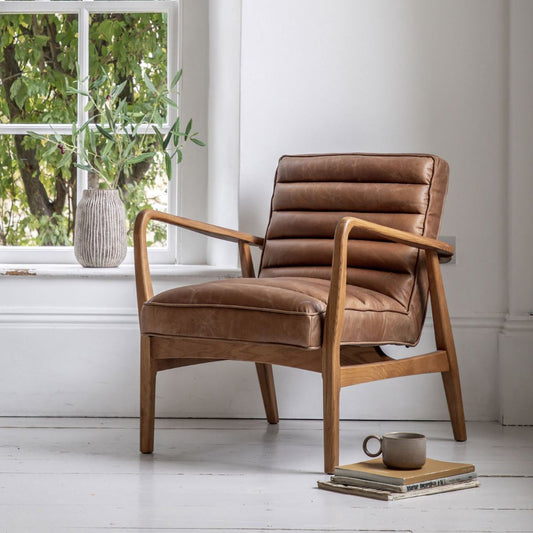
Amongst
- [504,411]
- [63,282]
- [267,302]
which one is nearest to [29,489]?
[267,302]

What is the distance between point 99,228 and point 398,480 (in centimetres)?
152

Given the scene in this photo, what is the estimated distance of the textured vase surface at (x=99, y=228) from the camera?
299 cm

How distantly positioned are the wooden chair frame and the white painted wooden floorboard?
0.12m

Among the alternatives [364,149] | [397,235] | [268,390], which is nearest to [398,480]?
[397,235]

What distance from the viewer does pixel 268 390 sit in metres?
2.79

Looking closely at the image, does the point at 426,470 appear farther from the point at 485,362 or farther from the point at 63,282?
the point at 63,282

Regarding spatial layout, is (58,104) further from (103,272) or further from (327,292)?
(327,292)

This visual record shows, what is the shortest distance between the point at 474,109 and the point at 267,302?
126 cm

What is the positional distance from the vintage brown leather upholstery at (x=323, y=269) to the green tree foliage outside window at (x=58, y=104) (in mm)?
789

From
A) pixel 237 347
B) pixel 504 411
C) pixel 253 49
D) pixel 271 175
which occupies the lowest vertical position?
pixel 504 411

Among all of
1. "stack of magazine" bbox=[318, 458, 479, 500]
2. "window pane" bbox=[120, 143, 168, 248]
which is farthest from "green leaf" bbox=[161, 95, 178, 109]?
"stack of magazine" bbox=[318, 458, 479, 500]

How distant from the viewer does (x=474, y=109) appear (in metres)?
2.96

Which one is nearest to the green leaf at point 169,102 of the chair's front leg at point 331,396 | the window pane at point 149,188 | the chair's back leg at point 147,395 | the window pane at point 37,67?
the window pane at point 149,188

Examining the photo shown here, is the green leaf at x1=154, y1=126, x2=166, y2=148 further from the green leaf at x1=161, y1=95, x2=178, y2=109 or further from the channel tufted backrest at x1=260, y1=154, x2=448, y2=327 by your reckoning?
the channel tufted backrest at x1=260, y1=154, x2=448, y2=327
